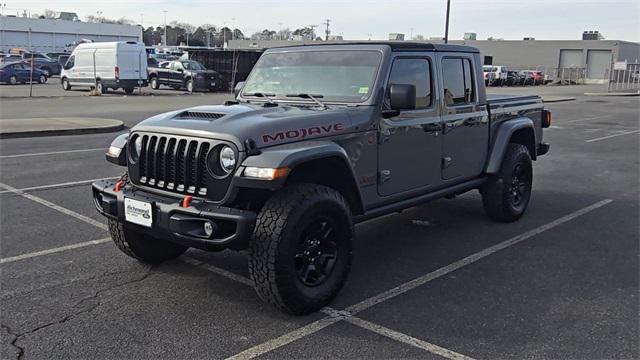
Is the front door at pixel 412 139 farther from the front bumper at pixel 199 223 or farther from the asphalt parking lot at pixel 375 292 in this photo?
the front bumper at pixel 199 223

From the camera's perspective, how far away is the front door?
496 cm

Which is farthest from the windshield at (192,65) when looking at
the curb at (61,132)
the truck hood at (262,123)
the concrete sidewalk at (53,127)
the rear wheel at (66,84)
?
the truck hood at (262,123)

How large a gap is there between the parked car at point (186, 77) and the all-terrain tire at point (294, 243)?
94.0 feet

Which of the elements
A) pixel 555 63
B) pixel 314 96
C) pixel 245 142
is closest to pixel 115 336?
pixel 245 142

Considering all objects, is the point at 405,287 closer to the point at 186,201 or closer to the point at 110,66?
the point at 186,201

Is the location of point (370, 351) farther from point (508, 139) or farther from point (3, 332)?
point (508, 139)

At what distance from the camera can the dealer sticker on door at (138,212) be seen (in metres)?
4.17

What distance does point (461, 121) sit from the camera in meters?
5.88

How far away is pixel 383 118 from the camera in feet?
16.0

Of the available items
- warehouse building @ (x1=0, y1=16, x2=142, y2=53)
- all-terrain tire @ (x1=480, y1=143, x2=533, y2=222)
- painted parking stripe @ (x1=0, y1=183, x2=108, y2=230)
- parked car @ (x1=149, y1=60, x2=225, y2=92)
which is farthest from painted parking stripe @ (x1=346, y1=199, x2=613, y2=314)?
warehouse building @ (x1=0, y1=16, x2=142, y2=53)

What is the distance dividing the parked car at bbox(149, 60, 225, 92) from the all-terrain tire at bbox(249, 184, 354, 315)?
28.6 metres

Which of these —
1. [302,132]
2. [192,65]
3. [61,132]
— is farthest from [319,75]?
[192,65]

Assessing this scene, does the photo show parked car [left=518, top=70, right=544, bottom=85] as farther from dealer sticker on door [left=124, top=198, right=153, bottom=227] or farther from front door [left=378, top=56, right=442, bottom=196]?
dealer sticker on door [left=124, top=198, right=153, bottom=227]

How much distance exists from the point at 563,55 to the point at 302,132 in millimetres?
80986
